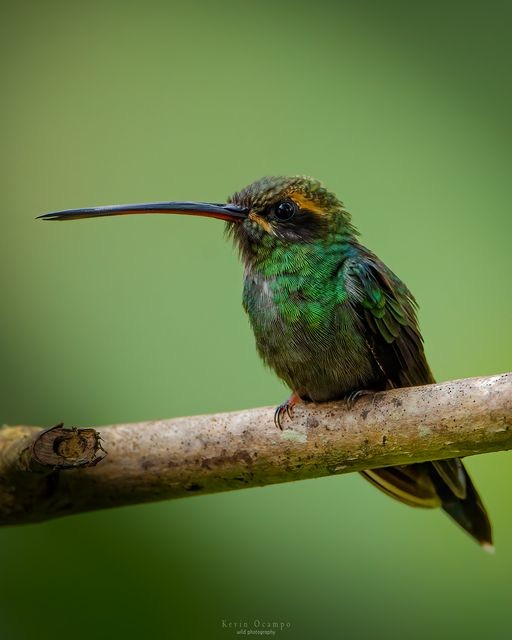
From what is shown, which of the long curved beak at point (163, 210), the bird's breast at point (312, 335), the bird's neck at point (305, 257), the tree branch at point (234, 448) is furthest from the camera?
the bird's neck at point (305, 257)

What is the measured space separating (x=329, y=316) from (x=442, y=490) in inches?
31.9

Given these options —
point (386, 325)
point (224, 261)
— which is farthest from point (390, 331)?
point (224, 261)

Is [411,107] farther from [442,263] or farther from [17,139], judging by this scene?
[17,139]

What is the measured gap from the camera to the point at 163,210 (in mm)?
3406

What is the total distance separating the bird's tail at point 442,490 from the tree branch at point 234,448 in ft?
1.44

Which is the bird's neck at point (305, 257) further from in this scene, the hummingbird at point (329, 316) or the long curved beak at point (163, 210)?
the long curved beak at point (163, 210)

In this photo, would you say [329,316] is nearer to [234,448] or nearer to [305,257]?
[305,257]

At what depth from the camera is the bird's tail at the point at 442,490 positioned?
11.1 ft

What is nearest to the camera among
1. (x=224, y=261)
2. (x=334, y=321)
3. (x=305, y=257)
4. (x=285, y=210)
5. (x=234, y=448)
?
(x=234, y=448)

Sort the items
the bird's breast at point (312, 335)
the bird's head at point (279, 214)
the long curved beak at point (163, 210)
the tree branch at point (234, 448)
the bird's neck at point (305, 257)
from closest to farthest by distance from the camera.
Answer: the tree branch at point (234, 448) < the long curved beak at point (163, 210) < the bird's breast at point (312, 335) < the bird's neck at point (305, 257) < the bird's head at point (279, 214)

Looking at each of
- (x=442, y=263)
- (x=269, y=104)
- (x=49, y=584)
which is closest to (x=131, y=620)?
(x=49, y=584)

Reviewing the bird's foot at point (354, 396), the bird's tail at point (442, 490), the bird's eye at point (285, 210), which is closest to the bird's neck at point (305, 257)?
the bird's eye at point (285, 210)

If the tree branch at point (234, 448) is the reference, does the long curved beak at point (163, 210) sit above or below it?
above

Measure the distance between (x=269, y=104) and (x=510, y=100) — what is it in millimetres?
1244
